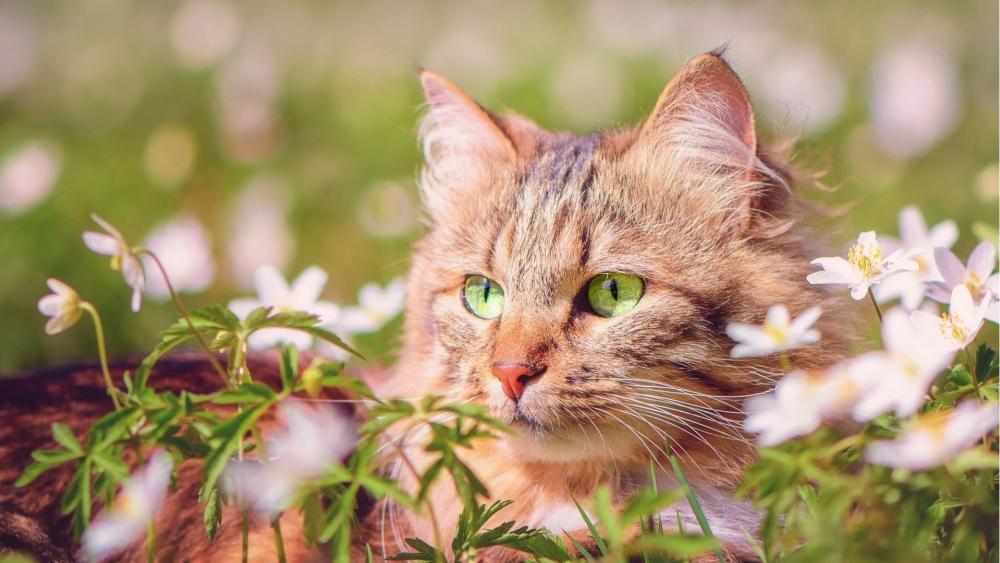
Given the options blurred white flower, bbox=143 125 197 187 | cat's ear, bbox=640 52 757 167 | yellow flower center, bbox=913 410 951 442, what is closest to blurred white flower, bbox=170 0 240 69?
blurred white flower, bbox=143 125 197 187

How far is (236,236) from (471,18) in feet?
10.4

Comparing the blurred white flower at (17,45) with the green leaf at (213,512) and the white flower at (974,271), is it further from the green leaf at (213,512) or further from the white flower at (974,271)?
the white flower at (974,271)

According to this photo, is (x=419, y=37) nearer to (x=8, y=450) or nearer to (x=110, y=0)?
(x=110, y=0)

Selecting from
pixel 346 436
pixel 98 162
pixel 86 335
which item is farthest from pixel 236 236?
pixel 346 436

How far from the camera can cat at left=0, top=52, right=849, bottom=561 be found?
1731mm

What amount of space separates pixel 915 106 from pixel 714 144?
2.45m

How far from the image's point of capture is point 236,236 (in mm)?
3889

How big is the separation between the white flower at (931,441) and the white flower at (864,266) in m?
0.30

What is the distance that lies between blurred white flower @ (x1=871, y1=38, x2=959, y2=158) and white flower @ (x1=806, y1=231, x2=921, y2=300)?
2.76 metres

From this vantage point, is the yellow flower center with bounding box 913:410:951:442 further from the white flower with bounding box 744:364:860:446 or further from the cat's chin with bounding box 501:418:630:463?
the cat's chin with bounding box 501:418:630:463

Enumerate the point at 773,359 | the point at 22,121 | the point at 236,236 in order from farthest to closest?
the point at 22,121 < the point at 236,236 < the point at 773,359

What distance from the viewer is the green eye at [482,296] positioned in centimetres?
199

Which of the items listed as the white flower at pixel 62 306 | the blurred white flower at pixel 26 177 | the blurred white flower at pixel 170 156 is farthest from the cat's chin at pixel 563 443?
the blurred white flower at pixel 170 156

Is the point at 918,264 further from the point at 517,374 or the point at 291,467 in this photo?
the point at 291,467
